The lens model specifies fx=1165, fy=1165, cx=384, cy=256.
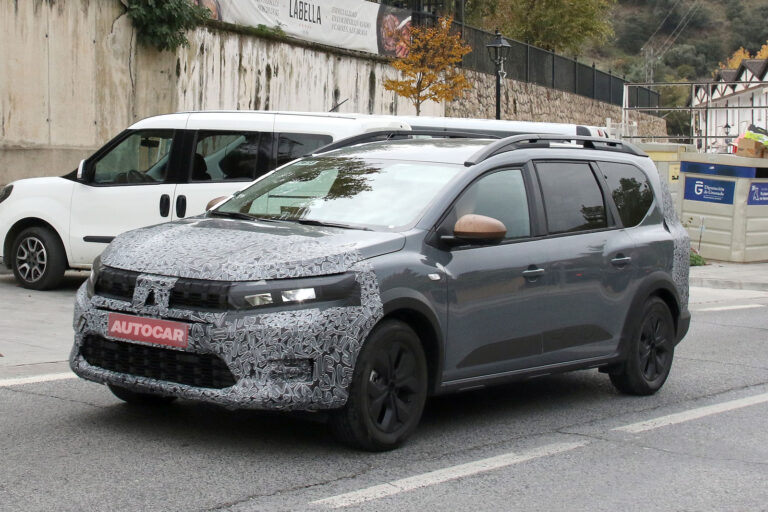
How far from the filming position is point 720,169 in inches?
920

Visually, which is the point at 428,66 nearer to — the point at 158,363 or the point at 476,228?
the point at 476,228

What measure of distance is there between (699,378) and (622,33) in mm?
152244

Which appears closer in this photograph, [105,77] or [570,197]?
[570,197]

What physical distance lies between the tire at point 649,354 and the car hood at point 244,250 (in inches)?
101

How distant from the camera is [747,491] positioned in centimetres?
580

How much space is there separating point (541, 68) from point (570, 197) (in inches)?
1365

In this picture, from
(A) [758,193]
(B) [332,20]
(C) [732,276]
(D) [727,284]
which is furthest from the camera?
(B) [332,20]

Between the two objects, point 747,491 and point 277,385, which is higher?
point 277,385

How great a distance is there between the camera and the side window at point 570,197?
7.48 m

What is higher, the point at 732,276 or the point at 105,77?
the point at 105,77

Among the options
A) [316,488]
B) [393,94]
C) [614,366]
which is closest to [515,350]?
[614,366]

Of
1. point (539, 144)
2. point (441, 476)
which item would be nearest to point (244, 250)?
point (441, 476)

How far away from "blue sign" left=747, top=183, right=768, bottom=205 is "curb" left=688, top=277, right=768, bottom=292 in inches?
158

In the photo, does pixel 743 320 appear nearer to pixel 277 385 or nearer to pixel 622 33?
pixel 277 385
